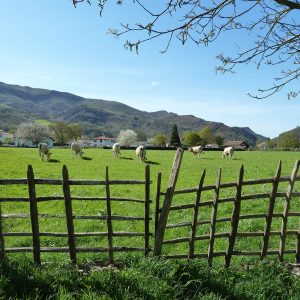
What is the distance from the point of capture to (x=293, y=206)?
15641 millimetres

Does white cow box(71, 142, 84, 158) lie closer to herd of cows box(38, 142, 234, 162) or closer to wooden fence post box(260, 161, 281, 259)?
herd of cows box(38, 142, 234, 162)

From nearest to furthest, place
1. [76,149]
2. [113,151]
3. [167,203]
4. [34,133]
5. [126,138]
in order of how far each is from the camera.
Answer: [167,203], [76,149], [113,151], [34,133], [126,138]

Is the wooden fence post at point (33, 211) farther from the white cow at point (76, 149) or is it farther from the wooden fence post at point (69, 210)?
the white cow at point (76, 149)

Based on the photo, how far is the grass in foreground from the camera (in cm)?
676

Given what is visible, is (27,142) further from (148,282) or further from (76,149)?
(148,282)

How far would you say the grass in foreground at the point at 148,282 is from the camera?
676 cm

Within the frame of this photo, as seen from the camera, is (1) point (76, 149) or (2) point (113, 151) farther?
(2) point (113, 151)

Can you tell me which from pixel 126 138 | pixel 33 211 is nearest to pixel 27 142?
pixel 126 138

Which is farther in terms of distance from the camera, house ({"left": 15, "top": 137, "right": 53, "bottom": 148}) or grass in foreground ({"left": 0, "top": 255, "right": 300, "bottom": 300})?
house ({"left": 15, "top": 137, "right": 53, "bottom": 148})

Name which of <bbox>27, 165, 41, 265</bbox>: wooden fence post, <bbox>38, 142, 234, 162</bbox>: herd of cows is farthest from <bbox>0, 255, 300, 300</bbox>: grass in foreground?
<bbox>38, 142, 234, 162</bbox>: herd of cows

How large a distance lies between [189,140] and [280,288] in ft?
474

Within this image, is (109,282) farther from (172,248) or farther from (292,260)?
(292,260)

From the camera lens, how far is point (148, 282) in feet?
23.8

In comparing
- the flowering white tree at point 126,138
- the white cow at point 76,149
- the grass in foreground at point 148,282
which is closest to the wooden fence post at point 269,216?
the grass in foreground at point 148,282
